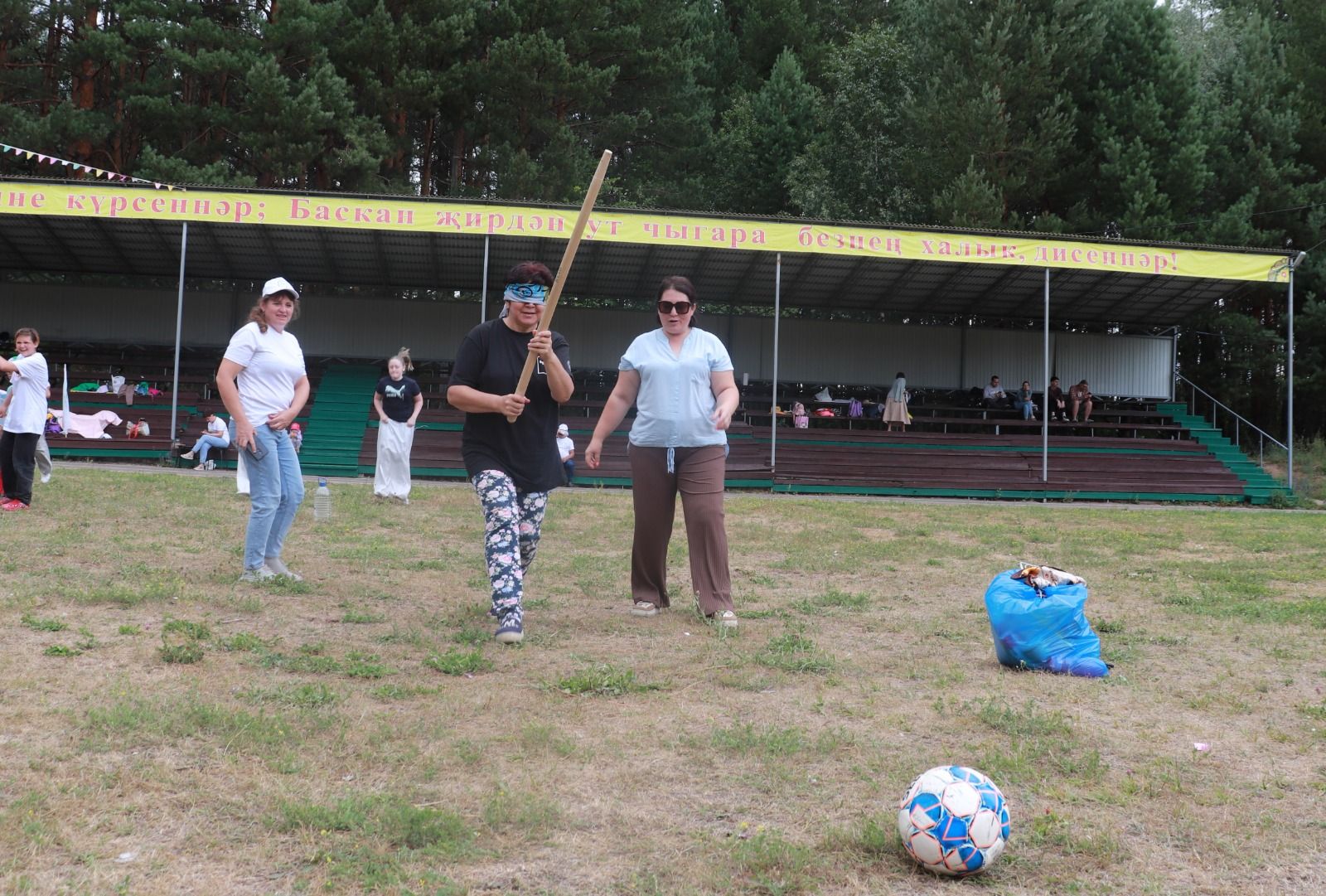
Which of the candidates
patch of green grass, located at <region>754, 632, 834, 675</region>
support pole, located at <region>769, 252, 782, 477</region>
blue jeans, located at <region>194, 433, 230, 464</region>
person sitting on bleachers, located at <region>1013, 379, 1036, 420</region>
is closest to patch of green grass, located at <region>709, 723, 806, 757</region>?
patch of green grass, located at <region>754, 632, 834, 675</region>

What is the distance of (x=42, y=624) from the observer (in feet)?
17.8

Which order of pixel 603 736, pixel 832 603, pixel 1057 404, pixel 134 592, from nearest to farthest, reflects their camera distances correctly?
pixel 603 736 < pixel 134 592 < pixel 832 603 < pixel 1057 404

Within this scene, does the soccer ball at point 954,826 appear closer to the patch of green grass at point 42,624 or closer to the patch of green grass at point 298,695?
the patch of green grass at point 298,695

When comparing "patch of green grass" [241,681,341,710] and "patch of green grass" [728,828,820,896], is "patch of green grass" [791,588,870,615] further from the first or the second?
"patch of green grass" [728,828,820,896]

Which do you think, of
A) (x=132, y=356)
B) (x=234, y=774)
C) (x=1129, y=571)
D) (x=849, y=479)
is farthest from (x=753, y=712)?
(x=132, y=356)

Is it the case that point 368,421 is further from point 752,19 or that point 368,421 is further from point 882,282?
point 752,19

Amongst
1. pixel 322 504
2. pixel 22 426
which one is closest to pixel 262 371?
pixel 322 504

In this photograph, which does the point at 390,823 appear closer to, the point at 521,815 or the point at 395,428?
the point at 521,815

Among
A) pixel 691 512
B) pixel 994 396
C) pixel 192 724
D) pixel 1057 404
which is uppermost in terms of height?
pixel 994 396

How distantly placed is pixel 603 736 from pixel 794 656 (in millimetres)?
1567

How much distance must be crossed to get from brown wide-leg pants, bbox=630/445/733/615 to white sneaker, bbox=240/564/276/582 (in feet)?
7.46

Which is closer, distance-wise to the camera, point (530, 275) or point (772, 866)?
point (772, 866)

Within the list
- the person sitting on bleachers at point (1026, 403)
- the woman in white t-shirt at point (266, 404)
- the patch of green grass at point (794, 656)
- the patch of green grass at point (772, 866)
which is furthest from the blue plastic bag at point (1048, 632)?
the person sitting on bleachers at point (1026, 403)

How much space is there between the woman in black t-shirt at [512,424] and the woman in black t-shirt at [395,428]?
26.0 feet
